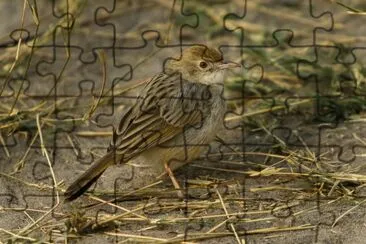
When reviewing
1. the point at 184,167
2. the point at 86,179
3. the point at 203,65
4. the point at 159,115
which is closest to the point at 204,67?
the point at 203,65

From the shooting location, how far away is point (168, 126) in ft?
24.5

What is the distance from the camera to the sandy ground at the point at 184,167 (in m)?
6.81

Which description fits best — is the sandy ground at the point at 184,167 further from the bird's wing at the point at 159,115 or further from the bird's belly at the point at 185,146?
the bird's wing at the point at 159,115

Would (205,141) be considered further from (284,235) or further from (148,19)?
(148,19)

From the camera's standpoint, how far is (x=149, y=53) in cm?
987

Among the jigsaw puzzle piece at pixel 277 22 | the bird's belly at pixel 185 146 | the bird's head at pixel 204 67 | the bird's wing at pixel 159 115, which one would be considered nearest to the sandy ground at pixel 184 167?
the jigsaw puzzle piece at pixel 277 22

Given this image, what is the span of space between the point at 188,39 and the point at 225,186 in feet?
9.51

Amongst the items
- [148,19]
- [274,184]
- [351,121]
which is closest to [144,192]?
[274,184]

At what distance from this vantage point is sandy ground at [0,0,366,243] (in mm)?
6809

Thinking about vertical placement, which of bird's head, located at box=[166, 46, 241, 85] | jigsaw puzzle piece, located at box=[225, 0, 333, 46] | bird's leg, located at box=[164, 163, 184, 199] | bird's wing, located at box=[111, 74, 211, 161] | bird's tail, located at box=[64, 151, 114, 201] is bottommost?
bird's leg, located at box=[164, 163, 184, 199]

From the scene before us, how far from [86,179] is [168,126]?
74cm

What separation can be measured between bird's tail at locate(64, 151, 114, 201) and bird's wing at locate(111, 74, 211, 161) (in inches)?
5.4

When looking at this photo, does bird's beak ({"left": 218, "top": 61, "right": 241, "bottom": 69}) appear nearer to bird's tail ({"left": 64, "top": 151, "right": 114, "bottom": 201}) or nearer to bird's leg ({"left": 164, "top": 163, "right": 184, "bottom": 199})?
bird's leg ({"left": 164, "top": 163, "right": 184, "bottom": 199})

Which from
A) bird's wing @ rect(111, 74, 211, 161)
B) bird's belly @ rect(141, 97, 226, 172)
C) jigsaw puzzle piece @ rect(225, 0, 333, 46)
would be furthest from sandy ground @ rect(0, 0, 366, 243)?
bird's wing @ rect(111, 74, 211, 161)
